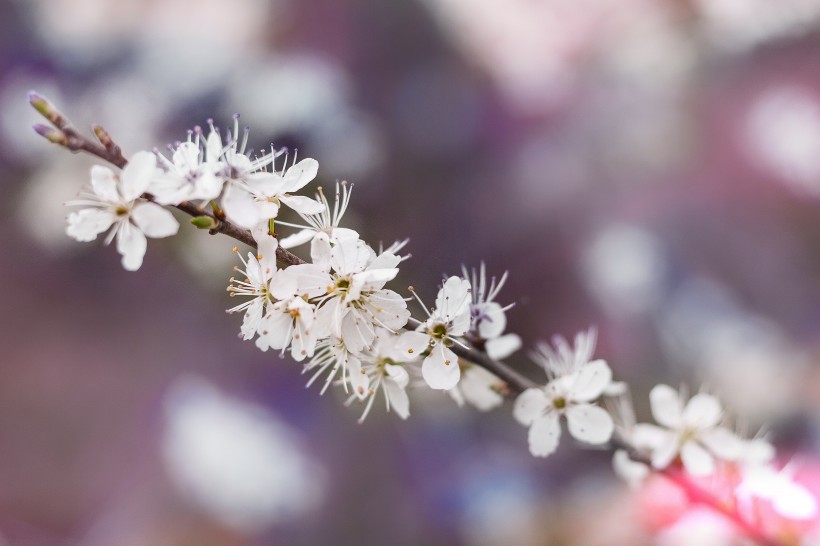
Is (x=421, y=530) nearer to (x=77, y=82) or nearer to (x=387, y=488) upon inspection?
(x=387, y=488)

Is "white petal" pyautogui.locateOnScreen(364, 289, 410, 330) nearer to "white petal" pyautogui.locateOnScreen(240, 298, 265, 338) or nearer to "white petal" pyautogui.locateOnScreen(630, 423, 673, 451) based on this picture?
"white petal" pyautogui.locateOnScreen(240, 298, 265, 338)

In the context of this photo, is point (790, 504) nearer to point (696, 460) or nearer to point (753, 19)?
point (696, 460)

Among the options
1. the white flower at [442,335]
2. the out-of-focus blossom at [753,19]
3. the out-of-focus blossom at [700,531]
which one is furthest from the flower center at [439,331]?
the out-of-focus blossom at [753,19]

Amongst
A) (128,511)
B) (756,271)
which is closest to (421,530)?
(128,511)

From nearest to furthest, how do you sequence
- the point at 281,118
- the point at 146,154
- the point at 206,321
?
the point at 146,154, the point at 281,118, the point at 206,321

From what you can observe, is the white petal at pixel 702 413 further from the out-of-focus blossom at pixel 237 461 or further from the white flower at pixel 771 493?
the out-of-focus blossom at pixel 237 461

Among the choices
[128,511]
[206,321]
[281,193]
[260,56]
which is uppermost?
[260,56]
